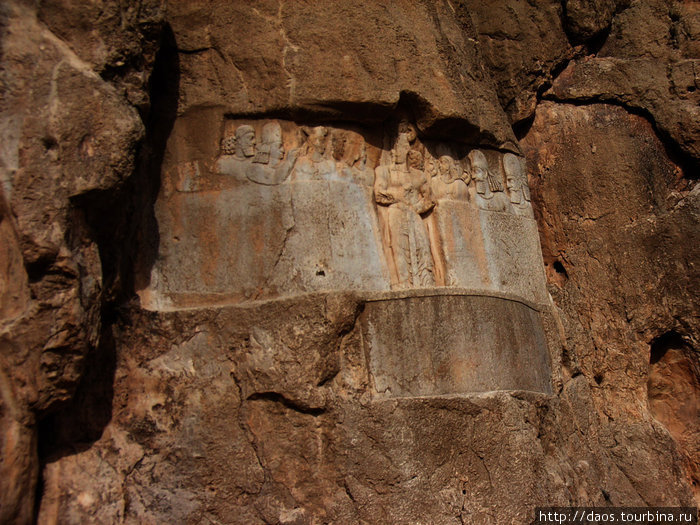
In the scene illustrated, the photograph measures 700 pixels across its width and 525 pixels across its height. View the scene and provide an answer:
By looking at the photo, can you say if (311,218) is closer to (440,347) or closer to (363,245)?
(363,245)

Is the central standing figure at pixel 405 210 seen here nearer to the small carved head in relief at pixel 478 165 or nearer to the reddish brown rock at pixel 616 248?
the small carved head in relief at pixel 478 165

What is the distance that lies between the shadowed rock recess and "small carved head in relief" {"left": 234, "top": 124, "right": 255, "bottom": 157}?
3cm

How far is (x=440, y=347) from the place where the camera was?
5406 millimetres

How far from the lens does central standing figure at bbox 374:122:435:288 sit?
5910mm

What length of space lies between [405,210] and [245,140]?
1251 mm

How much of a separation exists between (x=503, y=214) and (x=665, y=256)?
4.76ft

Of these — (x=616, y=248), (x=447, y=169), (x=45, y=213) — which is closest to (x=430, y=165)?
(x=447, y=169)

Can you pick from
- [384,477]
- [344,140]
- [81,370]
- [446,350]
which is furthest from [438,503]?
[344,140]

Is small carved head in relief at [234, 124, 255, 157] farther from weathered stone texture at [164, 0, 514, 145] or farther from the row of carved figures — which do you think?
weathered stone texture at [164, 0, 514, 145]

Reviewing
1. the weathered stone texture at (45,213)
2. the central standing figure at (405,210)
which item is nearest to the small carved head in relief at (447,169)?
the central standing figure at (405,210)

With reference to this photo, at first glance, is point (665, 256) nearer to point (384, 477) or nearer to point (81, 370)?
point (384, 477)

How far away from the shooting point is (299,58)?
5.96m

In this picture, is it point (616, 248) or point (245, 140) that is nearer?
point (245, 140)

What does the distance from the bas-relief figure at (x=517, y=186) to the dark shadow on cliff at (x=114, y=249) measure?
9.12 feet
